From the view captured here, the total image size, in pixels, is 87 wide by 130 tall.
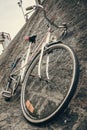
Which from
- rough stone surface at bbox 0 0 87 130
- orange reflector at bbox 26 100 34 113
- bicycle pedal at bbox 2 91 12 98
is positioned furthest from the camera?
bicycle pedal at bbox 2 91 12 98

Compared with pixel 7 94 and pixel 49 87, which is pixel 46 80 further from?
pixel 7 94

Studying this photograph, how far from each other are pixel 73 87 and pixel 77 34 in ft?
9.00

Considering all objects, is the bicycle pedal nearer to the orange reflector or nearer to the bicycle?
the bicycle

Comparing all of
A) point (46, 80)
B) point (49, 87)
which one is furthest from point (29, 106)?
point (46, 80)

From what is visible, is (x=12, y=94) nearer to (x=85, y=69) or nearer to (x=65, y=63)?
(x=65, y=63)

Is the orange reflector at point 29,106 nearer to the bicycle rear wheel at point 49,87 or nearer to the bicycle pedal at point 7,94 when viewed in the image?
the bicycle rear wheel at point 49,87

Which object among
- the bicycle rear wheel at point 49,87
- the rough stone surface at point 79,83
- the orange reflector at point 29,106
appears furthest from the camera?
the orange reflector at point 29,106

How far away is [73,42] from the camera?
5.57 meters

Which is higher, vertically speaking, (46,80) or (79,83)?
(46,80)

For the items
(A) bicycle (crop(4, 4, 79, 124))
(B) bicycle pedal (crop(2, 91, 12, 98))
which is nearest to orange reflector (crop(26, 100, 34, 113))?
(A) bicycle (crop(4, 4, 79, 124))

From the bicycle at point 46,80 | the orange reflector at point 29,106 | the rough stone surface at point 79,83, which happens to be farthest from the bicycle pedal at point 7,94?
the orange reflector at point 29,106

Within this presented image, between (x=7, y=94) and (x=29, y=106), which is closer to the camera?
(x=29, y=106)

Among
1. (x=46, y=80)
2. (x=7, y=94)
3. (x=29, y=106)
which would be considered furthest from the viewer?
(x=7, y=94)

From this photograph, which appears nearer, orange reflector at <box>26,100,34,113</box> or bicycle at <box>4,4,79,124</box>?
bicycle at <box>4,4,79,124</box>
